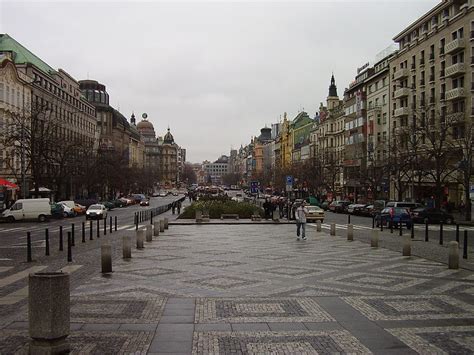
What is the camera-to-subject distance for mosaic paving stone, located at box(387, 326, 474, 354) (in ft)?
24.5

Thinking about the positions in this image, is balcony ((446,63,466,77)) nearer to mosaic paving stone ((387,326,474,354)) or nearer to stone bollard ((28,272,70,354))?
mosaic paving stone ((387,326,474,354))

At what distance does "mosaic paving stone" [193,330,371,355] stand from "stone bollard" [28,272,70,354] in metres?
1.88

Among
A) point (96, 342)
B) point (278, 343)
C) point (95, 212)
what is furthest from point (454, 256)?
point (95, 212)

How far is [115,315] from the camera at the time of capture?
9.42 m

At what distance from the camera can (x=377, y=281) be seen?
13.2 metres

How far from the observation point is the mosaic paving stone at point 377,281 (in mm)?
12469

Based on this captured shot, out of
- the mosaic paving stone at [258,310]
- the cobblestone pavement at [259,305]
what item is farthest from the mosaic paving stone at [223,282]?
the mosaic paving stone at [258,310]

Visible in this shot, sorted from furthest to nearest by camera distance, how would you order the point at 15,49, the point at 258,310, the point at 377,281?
the point at 15,49 < the point at 377,281 < the point at 258,310

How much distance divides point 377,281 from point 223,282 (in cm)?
397

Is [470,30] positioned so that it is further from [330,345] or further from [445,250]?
[330,345]

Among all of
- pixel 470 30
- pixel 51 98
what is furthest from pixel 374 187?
pixel 51 98

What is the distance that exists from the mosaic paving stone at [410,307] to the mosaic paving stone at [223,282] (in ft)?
8.84

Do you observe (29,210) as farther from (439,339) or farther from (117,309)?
(439,339)

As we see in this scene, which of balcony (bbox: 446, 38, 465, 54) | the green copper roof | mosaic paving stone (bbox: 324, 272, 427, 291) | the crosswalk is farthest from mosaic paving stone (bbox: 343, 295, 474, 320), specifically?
the green copper roof
